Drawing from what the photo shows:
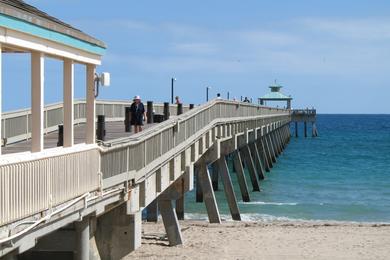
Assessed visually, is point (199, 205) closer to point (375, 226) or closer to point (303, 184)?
point (375, 226)

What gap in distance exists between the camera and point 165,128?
17.5 meters

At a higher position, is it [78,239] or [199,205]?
[78,239]

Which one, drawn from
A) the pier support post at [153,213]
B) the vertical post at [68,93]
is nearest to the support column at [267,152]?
the pier support post at [153,213]

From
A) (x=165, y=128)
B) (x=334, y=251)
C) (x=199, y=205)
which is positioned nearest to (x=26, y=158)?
(x=165, y=128)

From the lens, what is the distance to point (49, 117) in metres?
21.5

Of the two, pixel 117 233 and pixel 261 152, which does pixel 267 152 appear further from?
pixel 117 233

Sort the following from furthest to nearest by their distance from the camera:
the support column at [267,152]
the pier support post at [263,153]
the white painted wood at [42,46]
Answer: the support column at [267,152] < the pier support post at [263,153] < the white painted wood at [42,46]

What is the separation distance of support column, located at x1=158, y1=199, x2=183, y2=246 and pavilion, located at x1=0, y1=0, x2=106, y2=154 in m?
7.79

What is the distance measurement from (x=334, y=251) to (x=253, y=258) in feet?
8.76

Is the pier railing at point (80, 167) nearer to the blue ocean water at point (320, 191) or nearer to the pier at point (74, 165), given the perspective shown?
the pier at point (74, 165)

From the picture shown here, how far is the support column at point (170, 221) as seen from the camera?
64.6 ft

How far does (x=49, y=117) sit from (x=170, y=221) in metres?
4.58

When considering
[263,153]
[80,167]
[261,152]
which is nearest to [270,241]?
[80,167]

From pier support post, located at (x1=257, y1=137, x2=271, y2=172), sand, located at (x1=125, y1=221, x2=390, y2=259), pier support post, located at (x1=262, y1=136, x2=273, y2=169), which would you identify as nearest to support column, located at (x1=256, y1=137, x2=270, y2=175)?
pier support post, located at (x1=257, y1=137, x2=271, y2=172)
